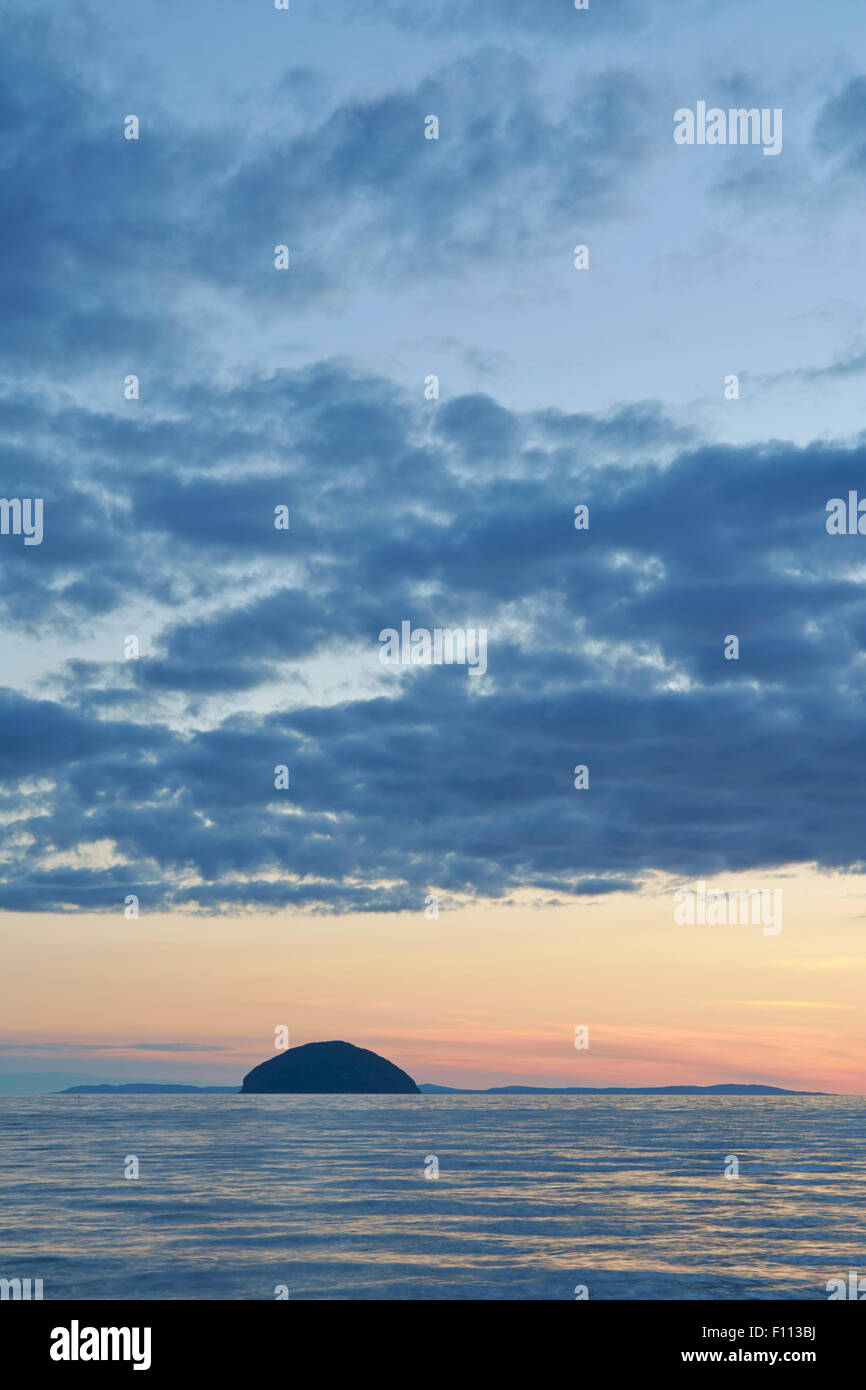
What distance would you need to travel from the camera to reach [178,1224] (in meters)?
47.3

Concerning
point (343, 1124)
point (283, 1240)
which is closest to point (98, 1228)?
point (283, 1240)

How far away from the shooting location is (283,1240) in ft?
142

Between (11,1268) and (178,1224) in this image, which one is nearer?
(11,1268)

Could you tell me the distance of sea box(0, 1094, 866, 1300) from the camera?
117ft

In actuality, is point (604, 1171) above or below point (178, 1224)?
below

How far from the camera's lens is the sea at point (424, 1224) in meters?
35.6

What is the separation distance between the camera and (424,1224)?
158ft
